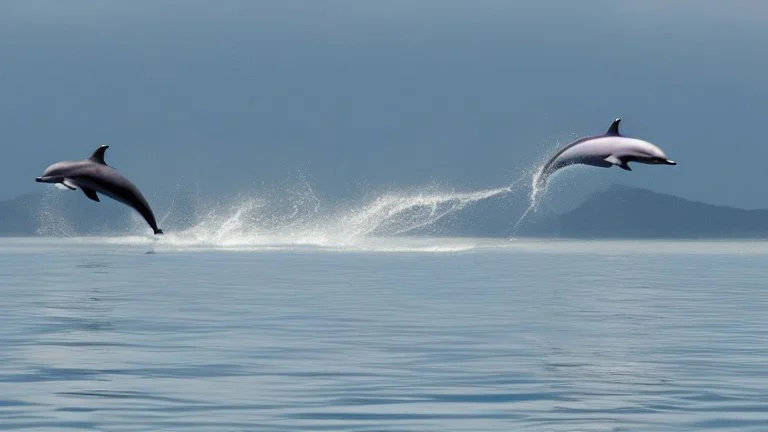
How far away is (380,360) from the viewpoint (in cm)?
1903

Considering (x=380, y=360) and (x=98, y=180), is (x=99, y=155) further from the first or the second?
(x=380, y=360)

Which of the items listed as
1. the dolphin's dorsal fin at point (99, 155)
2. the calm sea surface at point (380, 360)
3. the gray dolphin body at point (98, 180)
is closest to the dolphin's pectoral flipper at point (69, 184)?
the gray dolphin body at point (98, 180)

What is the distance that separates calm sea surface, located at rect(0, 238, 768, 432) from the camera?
13883 millimetres

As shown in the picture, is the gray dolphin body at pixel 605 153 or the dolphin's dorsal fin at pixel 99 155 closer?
the gray dolphin body at pixel 605 153

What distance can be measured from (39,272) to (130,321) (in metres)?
27.0

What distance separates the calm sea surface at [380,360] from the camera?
547 inches

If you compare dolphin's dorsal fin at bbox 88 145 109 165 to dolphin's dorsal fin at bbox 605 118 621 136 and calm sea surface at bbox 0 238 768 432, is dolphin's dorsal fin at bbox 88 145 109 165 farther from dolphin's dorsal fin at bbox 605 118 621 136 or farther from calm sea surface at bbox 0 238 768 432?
dolphin's dorsal fin at bbox 605 118 621 136

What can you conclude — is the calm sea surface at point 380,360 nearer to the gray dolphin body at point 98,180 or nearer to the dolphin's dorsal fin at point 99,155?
the gray dolphin body at point 98,180

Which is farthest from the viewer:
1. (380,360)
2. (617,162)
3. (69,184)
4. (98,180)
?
(98,180)

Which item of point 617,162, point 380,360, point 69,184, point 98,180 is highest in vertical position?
point 98,180

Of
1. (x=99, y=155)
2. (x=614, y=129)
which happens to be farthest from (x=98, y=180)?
(x=614, y=129)

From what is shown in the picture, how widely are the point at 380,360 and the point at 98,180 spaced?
80.2 ft

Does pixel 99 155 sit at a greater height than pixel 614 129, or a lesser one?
greater

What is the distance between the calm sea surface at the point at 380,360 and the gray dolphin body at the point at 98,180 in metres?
4.11
